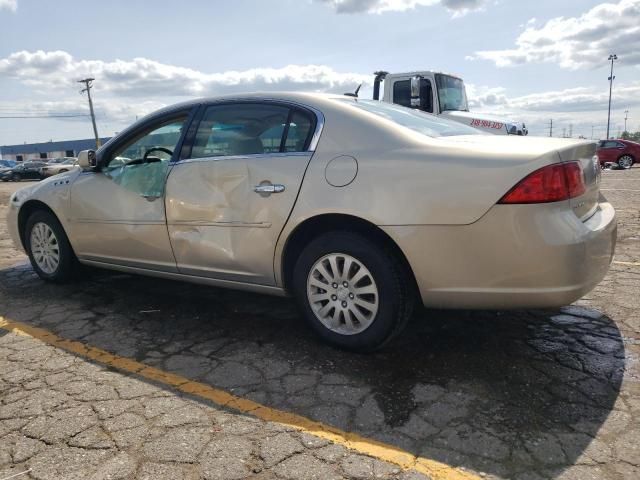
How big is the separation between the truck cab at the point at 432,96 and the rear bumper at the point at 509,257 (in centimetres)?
737

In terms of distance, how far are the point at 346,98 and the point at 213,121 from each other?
3.12 feet

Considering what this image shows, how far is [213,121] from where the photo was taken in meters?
3.67

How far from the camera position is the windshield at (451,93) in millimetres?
10070

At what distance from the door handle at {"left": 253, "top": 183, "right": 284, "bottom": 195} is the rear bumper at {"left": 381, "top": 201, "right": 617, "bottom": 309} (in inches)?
29.3

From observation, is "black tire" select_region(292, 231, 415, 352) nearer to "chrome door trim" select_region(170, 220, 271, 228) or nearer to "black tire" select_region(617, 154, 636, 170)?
"chrome door trim" select_region(170, 220, 271, 228)

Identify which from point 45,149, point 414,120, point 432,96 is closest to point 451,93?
point 432,96

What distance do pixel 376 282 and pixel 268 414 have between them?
91cm

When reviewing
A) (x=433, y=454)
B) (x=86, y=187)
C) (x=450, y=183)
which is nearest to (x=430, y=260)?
(x=450, y=183)

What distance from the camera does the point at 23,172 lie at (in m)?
33.2

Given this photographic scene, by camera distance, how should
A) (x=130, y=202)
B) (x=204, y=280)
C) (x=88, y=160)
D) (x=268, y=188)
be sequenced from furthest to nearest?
(x=88, y=160) < (x=130, y=202) < (x=204, y=280) < (x=268, y=188)

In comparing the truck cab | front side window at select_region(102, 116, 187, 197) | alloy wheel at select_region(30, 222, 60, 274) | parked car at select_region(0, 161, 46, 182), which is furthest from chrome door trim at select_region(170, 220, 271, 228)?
parked car at select_region(0, 161, 46, 182)

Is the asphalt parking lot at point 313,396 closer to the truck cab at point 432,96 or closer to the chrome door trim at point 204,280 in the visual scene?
the chrome door trim at point 204,280

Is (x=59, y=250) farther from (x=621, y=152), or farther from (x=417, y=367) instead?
(x=621, y=152)

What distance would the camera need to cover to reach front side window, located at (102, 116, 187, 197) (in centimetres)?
381
